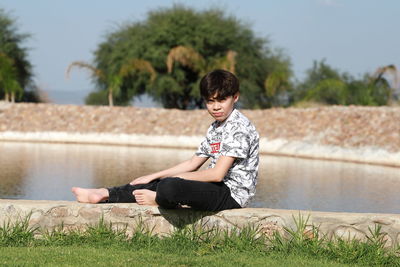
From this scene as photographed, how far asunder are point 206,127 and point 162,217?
1397 centimetres

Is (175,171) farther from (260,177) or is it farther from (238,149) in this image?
(260,177)

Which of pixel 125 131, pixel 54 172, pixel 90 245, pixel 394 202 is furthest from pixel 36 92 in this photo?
pixel 90 245

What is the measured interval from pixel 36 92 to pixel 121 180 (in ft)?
95.1

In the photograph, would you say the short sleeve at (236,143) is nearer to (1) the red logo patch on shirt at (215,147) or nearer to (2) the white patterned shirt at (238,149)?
(2) the white patterned shirt at (238,149)

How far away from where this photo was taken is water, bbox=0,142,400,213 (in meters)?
8.40

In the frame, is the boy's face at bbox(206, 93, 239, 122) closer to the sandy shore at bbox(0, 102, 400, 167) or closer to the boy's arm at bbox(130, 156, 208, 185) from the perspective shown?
the boy's arm at bbox(130, 156, 208, 185)

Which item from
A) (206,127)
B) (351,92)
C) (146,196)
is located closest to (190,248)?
(146,196)

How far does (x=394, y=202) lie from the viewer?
342 inches

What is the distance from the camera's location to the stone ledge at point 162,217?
15.5 feet

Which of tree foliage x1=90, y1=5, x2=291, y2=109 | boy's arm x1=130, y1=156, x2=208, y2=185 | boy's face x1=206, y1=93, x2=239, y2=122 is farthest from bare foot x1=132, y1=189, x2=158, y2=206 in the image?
tree foliage x1=90, y1=5, x2=291, y2=109

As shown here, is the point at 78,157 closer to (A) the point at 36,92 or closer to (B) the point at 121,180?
(B) the point at 121,180

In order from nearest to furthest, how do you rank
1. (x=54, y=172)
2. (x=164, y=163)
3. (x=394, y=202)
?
1. (x=394, y=202)
2. (x=54, y=172)
3. (x=164, y=163)

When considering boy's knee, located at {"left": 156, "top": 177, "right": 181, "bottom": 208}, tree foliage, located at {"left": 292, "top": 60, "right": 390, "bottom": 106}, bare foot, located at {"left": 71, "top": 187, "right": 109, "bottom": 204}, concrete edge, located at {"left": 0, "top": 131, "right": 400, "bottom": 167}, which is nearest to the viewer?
boy's knee, located at {"left": 156, "top": 177, "right": 181, "bottom": 208}

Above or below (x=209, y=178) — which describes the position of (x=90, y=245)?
below
